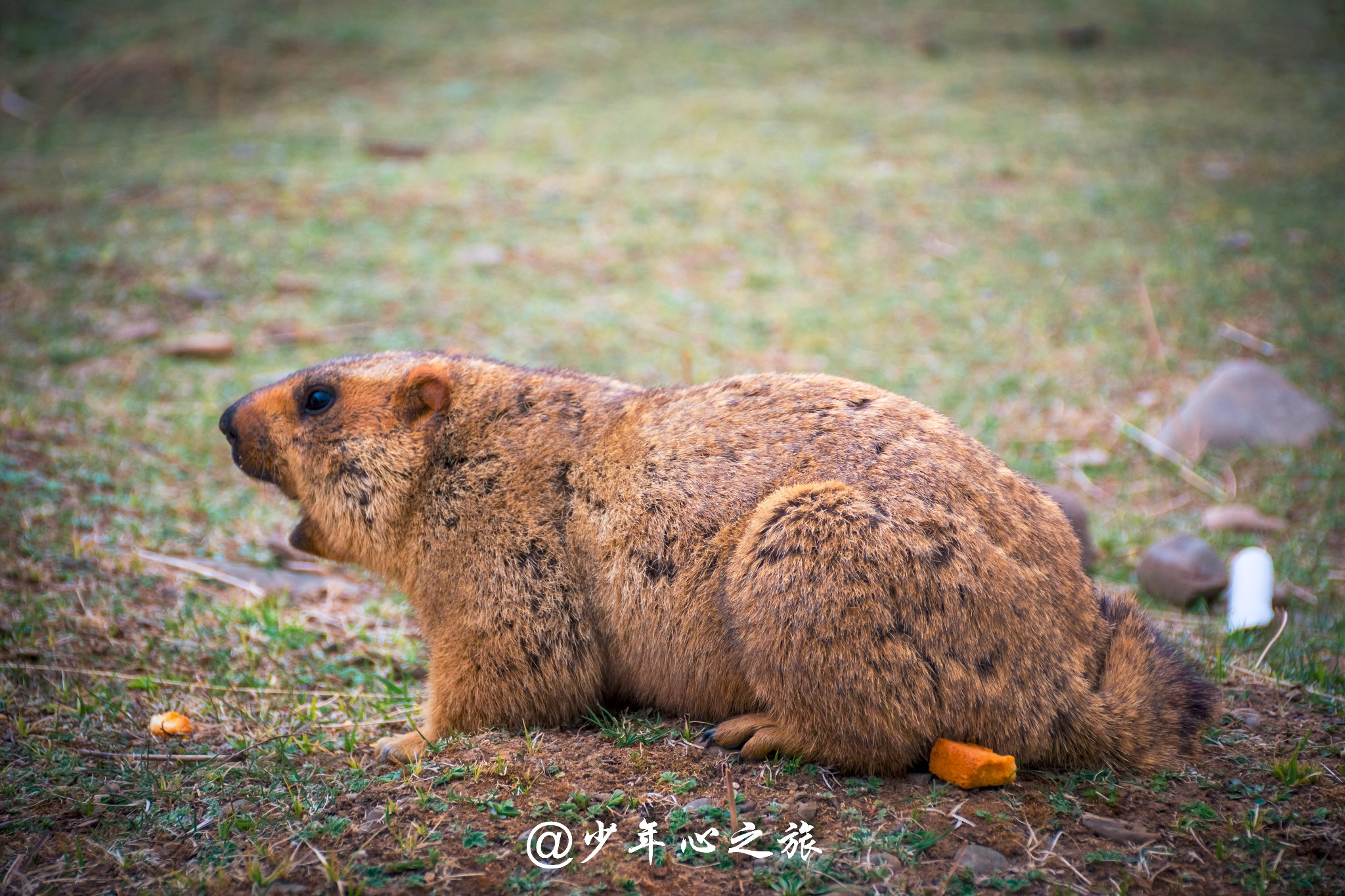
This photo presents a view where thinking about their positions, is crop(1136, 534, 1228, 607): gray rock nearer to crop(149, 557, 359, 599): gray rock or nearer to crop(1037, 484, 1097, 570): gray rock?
crop(1037, 484, 1097, 570): gray rock

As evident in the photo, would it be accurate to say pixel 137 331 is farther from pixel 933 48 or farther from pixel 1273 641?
pixel 933 48

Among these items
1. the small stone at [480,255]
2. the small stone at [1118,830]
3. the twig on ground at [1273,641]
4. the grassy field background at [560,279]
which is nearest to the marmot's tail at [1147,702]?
the grassy field background at [560,279]

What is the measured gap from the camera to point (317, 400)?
4.46 metres

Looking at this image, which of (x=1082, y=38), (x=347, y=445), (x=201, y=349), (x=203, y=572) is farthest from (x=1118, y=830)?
(x=1082, y=38)

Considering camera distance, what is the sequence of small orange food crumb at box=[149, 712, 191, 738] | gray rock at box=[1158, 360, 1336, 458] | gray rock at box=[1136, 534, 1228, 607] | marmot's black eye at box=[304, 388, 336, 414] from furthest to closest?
gray rock at box=[1158, 360, 1336, 458] < gray rock at box=[1136, 534, 1228, 607] < marmot's black eye at box=[304, 388, 336, 414] < small orange food crumb at box=[149, 712, 191, 738]

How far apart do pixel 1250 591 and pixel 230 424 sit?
5439mm

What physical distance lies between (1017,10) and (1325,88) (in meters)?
5.39

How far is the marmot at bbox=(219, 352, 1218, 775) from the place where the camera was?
11.2ft

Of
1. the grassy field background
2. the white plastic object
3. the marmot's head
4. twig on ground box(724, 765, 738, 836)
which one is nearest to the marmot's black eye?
the marmot's head

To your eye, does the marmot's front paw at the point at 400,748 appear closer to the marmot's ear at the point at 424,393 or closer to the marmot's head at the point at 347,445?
the marmot's head at the point at 347,445

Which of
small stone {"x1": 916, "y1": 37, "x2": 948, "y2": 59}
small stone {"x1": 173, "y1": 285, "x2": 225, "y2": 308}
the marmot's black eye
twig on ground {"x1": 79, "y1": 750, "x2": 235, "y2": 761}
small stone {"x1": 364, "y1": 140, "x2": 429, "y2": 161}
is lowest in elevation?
twig on ground {"x1": 79, "y1": 750, "x2": 235, "y2": 761}

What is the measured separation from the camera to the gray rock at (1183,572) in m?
5.91

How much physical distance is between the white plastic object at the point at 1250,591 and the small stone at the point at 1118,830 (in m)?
2.55

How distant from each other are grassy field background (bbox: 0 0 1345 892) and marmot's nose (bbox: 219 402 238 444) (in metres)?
1.15
